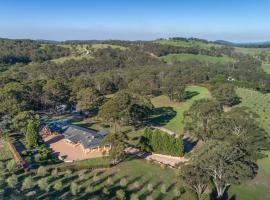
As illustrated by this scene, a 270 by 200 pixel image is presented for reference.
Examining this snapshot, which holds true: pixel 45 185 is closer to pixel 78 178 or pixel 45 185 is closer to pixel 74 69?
pixel 78 178

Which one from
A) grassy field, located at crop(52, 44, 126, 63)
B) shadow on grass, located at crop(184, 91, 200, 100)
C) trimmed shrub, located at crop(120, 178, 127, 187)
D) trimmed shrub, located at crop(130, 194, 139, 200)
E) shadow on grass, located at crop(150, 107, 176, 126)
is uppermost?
grassy field, located at crop(52, 44, 126, 63)

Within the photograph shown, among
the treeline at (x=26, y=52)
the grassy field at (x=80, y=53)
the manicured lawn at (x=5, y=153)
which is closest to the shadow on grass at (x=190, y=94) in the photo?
the manicured lawn at (x=5, y=153)

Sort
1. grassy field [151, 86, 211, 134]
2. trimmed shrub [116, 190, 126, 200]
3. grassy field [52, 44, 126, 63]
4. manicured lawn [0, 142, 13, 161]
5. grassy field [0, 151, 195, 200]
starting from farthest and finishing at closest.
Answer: grassy field [52, 44, 126, 63] < grassy field [151, 86, 211, 134] < manicured lawn [0, 142, 13, 161] < grassy field [0, 151, 195, 200] < trimmed shrub [116, 190, 126, 200]

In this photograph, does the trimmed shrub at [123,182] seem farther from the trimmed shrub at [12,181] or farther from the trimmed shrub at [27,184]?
the trimmed shrub at [12,181]

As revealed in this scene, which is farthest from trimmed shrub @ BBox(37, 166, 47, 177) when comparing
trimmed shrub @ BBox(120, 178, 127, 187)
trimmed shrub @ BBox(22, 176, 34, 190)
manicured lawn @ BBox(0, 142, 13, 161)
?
trimmed shrub @ BBox(120, 178, 127, 187)

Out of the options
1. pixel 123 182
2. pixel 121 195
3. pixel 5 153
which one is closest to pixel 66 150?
pixel 5 153

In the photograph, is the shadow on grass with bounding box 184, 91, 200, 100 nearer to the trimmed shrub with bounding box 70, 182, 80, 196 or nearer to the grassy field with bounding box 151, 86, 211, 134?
the grassy field with bounding box 151, 86, 211, 134

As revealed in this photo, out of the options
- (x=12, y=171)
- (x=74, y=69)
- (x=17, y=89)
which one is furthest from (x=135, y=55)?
(x=12, y=171)
